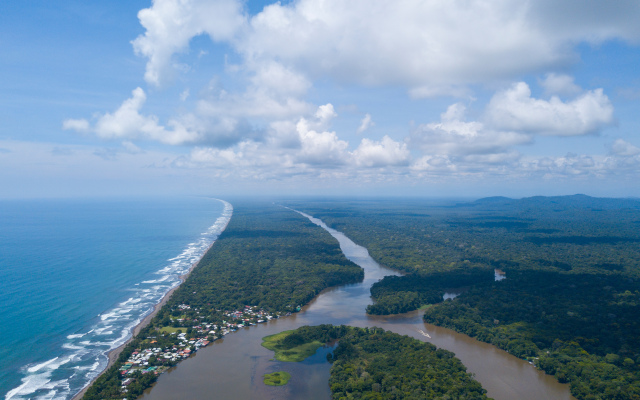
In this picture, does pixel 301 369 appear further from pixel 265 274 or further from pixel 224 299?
pixel 265 274

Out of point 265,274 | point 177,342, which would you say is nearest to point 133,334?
point 177,342

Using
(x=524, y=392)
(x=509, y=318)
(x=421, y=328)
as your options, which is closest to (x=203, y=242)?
(x=421, y=328)

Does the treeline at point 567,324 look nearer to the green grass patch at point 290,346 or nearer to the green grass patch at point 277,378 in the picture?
the green grass patch at point 290,346

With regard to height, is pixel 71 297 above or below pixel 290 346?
below

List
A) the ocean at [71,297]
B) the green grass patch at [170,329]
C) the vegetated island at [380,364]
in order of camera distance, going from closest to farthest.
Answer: the vegetated island at [380,364] < the ocean at [71,297] < the green grass patch at [170,329]

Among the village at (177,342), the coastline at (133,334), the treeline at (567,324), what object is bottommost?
the coastline at (133,334)

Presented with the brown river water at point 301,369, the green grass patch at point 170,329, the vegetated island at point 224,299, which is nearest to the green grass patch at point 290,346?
the brown river water at point 301,369
